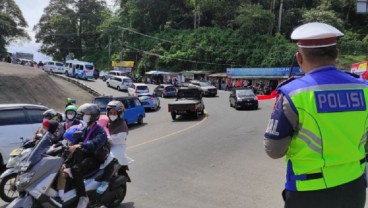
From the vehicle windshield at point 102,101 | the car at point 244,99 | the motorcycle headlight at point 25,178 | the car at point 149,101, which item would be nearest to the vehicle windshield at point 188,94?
the car at point 244,99

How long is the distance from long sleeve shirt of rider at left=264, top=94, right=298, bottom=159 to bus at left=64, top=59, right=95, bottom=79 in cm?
6341

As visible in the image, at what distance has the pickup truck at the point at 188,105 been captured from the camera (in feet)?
86.1

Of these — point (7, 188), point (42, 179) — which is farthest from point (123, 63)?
point (42, 179)

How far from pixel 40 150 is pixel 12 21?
90029 millimetres

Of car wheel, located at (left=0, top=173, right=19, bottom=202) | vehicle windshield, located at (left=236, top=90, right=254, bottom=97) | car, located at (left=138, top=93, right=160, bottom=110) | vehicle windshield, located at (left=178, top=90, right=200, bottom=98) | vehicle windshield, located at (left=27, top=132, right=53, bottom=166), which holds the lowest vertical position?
car, located at (left=138, top=93, right=160, bottom=110)

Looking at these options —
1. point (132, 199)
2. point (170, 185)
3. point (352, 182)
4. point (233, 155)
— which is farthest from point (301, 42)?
point (233, 155)

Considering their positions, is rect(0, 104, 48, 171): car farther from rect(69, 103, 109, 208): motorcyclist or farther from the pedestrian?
the pedestrian

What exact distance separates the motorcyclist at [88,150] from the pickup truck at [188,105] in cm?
1950

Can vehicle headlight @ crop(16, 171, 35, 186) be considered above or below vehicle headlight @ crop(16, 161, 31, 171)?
below

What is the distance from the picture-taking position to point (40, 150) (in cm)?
595

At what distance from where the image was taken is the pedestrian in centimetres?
265

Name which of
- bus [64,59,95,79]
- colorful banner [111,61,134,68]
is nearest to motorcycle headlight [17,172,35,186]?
bus [64,59,95,79]

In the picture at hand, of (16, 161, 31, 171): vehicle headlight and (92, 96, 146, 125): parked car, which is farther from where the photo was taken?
(92, 96, 146, 125): parked car

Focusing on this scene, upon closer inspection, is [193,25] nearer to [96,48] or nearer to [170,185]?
→ [96,48]
